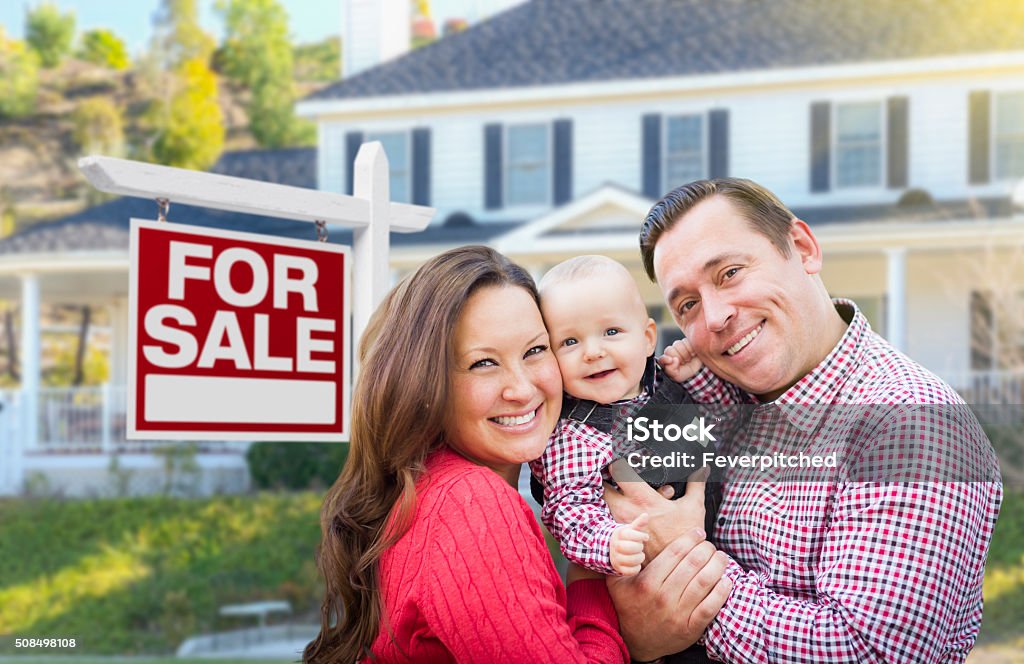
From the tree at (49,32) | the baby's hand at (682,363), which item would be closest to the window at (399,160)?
the baby's hand at (682,363)

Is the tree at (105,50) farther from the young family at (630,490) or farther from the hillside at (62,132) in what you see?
the young family at (630,490)

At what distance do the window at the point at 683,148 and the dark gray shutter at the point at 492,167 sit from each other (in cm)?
257

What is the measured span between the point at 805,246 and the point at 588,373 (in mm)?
612

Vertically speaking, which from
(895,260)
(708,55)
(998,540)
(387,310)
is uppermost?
(708,55)

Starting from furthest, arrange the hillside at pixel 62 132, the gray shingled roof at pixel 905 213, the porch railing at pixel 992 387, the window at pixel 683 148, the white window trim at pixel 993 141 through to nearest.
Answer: the hillside at pixel 62 132, the window at pixel 683 148, the white window trim at pixel 993 141, the gray shingled roof at pixel 905 213, the porch railing at pixel 992 387

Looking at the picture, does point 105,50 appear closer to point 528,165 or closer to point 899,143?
point 528,165

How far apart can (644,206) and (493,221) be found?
286cm

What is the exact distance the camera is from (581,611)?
2645 millimetres

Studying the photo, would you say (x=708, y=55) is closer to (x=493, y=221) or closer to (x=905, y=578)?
(x=493, y=221)

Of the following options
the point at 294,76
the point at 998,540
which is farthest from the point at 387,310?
the point at 294,76

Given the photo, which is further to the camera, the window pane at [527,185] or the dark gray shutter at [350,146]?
the dark gray shutter at [350,146]

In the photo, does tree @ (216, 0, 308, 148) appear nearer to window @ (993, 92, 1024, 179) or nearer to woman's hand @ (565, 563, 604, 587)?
window @ (993, 92, 1024, 179)

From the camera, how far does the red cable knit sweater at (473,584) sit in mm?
2314

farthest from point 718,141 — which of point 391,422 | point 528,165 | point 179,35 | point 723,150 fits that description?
point 179,35
